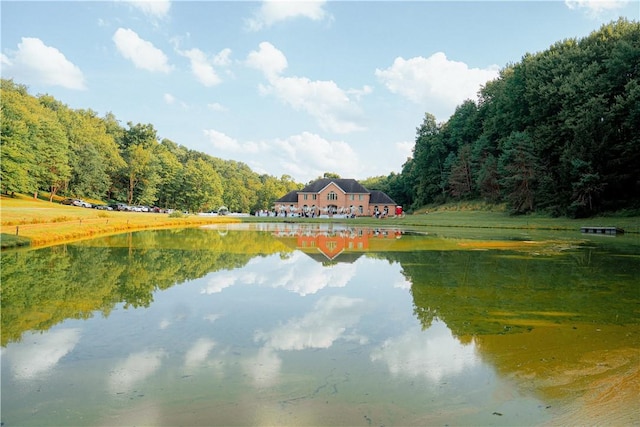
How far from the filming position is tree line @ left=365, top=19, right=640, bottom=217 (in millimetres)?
38469

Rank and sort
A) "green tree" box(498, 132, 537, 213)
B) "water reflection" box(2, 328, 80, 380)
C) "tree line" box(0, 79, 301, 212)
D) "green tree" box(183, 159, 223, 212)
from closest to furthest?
"water reflection" box(2, 328, 80, 380) → "green tree" box(498, 132, 537, 213) → "tree line" box(0, 79, 301, 212) → "green tree" box(183, 159, 223, 212)

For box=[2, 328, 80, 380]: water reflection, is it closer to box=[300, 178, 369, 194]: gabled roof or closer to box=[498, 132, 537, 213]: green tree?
box=[498, 132, 537, 213]: green tree

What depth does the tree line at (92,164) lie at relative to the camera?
55875 millimetres

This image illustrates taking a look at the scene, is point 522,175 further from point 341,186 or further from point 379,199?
point 341,186

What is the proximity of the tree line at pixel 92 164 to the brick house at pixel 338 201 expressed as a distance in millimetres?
18604

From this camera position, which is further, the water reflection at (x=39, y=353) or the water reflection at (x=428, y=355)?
the water reflection at (x=428, y=355)

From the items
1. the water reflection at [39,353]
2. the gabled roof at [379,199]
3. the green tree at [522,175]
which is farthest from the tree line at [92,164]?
the water reflection at [39,353]

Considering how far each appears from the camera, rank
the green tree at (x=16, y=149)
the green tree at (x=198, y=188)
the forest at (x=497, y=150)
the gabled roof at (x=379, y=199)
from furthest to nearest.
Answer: the green tree at (x=198, y=188), the gabled roof at (x=379, y=199), the green tree at (x=16, y=149), the forest at (x=497, y=150)

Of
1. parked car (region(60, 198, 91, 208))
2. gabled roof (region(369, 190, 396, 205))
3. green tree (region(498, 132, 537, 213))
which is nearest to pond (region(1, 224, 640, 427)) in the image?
green tree (region(498, 132, 537, 213))

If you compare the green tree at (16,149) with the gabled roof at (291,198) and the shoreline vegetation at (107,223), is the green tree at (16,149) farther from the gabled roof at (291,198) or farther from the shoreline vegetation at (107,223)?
the gabled roof at (291,198)

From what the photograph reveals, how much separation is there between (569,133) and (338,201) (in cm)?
4156

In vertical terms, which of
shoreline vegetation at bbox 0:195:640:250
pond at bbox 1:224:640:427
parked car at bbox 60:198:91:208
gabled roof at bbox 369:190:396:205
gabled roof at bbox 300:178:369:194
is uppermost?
gabled roof at bbox 300:178:369:194

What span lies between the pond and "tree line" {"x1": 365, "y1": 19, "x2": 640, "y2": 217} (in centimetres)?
3043

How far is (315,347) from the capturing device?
632cm
